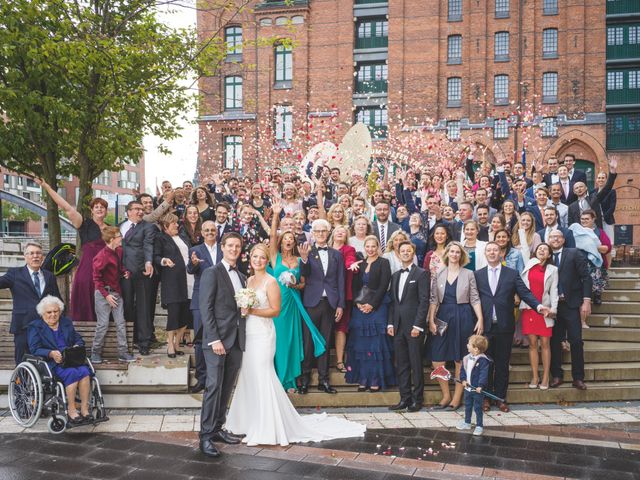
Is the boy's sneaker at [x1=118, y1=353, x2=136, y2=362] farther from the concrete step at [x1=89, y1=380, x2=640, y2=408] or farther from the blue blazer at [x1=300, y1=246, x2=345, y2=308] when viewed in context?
the blue blazer at [x1=300, y1=246, x2=345, y2=308]

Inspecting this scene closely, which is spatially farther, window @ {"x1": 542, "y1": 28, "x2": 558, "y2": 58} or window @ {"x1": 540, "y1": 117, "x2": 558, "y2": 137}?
window @ {"x1": 542, "y1": 28, "x2": 558, "y2": 58}

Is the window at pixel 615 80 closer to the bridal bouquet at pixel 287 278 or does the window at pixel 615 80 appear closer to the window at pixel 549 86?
the window at pixel 549 86

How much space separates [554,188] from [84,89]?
357 inches

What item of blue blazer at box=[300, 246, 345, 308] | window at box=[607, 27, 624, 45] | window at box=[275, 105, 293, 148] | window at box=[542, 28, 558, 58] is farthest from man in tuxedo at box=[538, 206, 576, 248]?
window at box=[607, 27, 624, 45]

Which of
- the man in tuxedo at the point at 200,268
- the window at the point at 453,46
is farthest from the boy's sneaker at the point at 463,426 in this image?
the window at the point at 453,46

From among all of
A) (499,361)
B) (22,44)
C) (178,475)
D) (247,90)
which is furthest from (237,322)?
(247,90)

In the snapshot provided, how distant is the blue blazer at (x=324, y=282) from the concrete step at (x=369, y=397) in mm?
1240

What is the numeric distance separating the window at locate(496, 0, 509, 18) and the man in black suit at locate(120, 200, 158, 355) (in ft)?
97.8

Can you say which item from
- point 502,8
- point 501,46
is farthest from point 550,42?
point 502,8

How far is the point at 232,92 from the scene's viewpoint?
34.7 m

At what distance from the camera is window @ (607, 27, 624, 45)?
32656 millimetres

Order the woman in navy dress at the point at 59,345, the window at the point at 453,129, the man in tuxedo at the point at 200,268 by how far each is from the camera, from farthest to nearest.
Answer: the window at the point at 453,129, the man in tuxedo at the point at 200,268, the woman in navy dress at the point at 59,345


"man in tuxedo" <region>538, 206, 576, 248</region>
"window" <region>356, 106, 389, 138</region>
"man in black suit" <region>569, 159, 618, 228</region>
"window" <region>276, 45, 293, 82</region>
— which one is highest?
"window" <region>276, 45, 293, 82</region>

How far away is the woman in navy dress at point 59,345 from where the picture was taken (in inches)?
269
